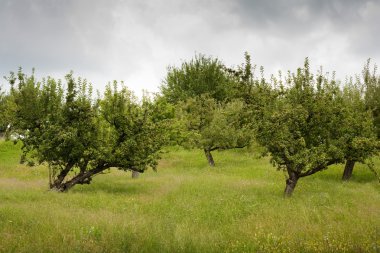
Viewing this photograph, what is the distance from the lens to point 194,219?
49.6 ft

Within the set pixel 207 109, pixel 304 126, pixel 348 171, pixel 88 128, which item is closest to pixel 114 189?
pixel 88 128

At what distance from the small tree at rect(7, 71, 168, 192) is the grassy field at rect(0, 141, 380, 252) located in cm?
224

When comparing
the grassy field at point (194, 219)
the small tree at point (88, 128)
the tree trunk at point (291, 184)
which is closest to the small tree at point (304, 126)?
the tree trunk at point (291, 184)

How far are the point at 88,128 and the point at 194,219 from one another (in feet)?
39.2

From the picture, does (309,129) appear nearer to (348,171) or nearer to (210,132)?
(348,171)

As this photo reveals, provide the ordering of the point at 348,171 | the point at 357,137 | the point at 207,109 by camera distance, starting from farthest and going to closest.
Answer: the point at 207,109 → the point at 348,171 → the point at 357,137

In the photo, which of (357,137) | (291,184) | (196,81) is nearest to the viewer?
(357,137)

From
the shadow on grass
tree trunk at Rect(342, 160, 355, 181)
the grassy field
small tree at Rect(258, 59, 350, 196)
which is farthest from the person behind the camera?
tree trunk at Rect(342, 160, 355, 181)

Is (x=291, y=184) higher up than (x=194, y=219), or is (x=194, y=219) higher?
(x=291, y=184)

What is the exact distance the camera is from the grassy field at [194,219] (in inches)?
428

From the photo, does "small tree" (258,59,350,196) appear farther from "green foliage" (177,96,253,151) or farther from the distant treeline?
"green foliage" (177,96,253,151)

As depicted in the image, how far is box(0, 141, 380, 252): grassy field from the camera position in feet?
35.7

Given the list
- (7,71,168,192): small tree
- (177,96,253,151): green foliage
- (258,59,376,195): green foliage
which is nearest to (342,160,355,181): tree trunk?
(258,59,376,195): green foliage

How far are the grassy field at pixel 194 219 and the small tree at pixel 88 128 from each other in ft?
7.34
